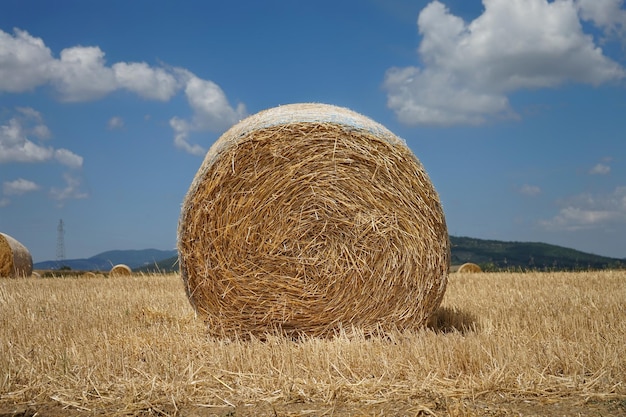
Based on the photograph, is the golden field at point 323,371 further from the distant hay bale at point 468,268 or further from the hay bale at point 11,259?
the hay bale at point 11,259

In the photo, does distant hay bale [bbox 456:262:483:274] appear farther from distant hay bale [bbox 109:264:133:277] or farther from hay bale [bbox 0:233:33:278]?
hay bale [bbox 0:233:33:278]

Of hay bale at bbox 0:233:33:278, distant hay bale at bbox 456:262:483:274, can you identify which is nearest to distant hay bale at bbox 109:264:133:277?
hay bale at bbox 0:233:33:278

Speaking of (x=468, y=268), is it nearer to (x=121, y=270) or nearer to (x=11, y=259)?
(x=121, y=270)

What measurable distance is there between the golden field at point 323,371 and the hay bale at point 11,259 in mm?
8469

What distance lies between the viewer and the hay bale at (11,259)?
14359mm

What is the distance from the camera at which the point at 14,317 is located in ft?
24.3

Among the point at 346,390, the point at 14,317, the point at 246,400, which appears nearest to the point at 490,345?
the point at 346,390

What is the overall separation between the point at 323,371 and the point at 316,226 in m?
1.57

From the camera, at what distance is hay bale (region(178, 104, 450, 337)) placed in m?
5.60

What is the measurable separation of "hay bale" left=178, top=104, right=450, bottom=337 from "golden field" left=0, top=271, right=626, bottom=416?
1.14 ft

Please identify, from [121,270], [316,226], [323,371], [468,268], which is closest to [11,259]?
[121,270]

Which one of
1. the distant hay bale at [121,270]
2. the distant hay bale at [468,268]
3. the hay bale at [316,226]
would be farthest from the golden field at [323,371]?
the distant hay bale at [121,270]

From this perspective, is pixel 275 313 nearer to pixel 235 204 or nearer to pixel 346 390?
pixel 235 204

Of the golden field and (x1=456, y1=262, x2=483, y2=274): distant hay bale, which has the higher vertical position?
(x1=456, y1=262, x2=483, y2=274): distant hay bale
